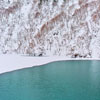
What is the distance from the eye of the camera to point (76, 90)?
16.7 meters

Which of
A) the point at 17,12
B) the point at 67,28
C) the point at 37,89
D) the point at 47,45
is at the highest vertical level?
the point at 17,12

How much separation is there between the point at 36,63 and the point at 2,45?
51.3 feet

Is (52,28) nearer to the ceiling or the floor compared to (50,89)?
nearer to the ceiling

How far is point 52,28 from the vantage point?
45.2 m

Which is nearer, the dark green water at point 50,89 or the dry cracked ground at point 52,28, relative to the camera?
the dark green water at point 50,89

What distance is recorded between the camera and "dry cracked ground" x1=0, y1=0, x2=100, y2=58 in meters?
43.1

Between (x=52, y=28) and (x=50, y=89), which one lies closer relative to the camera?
(x=50, y=89)

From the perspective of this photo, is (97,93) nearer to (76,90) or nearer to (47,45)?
(76,90)

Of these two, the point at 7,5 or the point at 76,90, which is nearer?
the point at 76,90

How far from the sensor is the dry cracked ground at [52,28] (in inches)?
Result: 1695

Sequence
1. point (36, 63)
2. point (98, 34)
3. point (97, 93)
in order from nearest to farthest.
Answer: point (97, 93) < point (36, 63) < point (98, 34)

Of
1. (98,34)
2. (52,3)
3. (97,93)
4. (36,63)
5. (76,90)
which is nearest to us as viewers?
(97,93)

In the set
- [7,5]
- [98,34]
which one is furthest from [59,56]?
[7,5]

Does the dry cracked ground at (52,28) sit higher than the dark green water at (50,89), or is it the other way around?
the dry cracked ground at (52,28)
